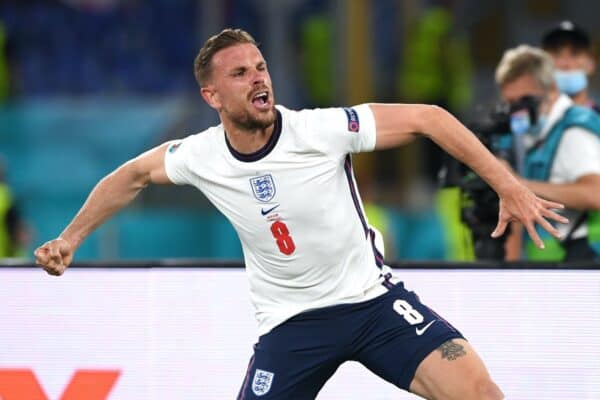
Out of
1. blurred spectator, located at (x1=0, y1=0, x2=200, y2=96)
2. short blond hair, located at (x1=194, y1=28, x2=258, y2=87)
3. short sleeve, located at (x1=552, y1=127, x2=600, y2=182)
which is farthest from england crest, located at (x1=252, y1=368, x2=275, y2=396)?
blurred spectator, located at (x1=0, y1=0, x2=200, y2=96)

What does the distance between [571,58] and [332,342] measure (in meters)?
3.44

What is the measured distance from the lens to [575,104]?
812cm

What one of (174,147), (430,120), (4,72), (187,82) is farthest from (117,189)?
(187,82)

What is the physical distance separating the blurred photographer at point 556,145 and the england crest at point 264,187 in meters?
2.11

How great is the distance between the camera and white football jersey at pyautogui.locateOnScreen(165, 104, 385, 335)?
18.1ft

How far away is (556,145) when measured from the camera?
24.8 feet

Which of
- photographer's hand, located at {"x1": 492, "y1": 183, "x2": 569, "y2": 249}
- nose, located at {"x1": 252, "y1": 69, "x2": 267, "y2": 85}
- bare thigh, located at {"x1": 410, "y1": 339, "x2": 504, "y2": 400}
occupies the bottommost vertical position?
bare thigh, located at {"x1": 410, "y1": 339, "x2": 504, "y2": 400}

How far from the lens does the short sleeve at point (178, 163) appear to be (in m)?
5.80

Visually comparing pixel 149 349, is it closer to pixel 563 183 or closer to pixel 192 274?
pixel 192 274

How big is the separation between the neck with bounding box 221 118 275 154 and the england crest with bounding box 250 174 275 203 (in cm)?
12

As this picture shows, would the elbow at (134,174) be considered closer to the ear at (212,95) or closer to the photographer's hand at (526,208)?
the ear at (212,95)

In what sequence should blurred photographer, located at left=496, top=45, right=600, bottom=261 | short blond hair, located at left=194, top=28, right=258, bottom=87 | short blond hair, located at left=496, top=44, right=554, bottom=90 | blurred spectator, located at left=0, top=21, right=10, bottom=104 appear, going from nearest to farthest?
short blond hair, located at left=194, top=28, right=258, bottom=87 < blurred photographer, located at left=496, top=45, right=600, bottom=261 < short blond hair, located at left=496, top=44, right=554, bottom=90 < blurred spectator, located at left=0, top=21, right=10, bottom=104

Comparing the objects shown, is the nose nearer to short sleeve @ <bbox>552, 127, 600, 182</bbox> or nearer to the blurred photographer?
the blurred photographer

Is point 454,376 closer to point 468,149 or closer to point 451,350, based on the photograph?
point 451,350
